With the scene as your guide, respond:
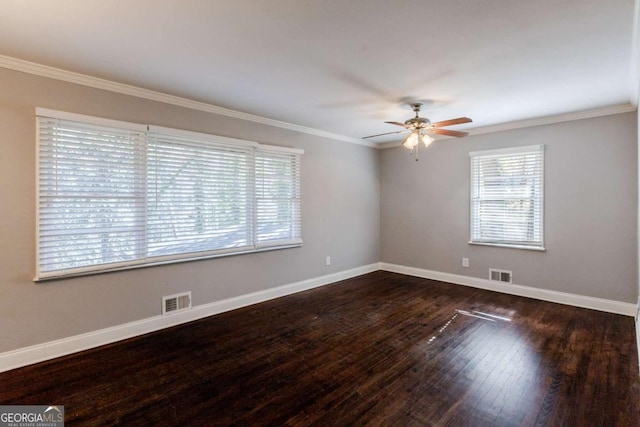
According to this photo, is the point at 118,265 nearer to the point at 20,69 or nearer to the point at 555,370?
the point at 20,69

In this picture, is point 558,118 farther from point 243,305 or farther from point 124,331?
point 124,331

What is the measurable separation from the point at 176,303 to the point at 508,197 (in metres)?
4.78

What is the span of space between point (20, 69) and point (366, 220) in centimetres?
496

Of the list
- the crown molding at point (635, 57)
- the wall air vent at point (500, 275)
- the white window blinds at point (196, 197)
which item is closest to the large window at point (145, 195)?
the white window blinds at point (196, 197)

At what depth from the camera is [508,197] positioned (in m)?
4.67

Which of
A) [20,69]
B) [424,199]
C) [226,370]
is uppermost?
[20,69]

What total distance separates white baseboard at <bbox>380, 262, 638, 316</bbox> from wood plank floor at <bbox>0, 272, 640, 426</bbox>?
20cm

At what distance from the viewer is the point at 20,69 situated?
261cm

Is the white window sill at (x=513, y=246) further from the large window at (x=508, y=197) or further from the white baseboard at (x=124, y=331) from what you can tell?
the white baseboard at (x=124, y=331)

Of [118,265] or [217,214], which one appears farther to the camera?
[217,214]

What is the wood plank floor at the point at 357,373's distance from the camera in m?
2.04

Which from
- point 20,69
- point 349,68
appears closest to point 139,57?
point 20,69

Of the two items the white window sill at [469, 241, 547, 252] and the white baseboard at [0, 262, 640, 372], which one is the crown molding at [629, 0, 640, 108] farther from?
the white baseboard at [0, 262, 640, 372]

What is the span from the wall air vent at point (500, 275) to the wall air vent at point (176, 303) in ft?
14.4
